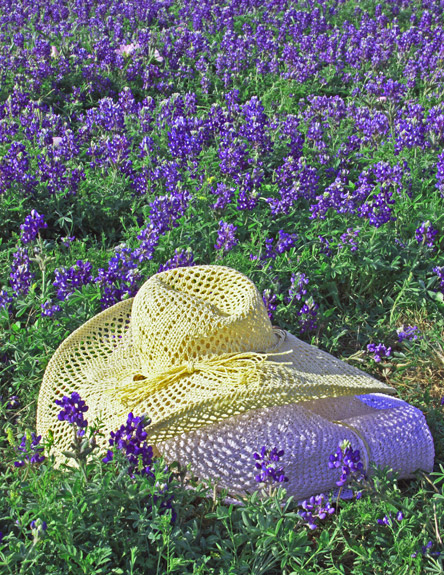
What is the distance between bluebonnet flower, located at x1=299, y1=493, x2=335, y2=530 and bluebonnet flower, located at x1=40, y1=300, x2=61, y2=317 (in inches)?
58.4

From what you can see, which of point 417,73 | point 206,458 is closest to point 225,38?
point 417,73

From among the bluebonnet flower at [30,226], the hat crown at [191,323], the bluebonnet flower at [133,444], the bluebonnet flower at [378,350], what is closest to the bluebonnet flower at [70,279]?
the bluebonnet flower at [30,226]

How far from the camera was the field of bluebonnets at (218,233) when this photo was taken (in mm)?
2055

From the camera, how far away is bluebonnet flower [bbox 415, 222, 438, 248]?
3.73 meters

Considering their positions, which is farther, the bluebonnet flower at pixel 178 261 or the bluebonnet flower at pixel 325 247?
→ the bluebonnet flower at pixel 325 247

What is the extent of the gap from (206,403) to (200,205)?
2209 millimetres

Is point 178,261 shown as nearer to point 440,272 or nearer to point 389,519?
point 440,272

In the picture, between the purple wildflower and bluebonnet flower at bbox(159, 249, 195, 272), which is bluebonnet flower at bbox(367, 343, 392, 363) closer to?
bluebonnet flower at bbox(159, 249, 195, 272)

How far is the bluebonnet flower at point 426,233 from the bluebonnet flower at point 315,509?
1.94 meters

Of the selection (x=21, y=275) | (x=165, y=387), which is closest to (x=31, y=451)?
(x=165, y=387)

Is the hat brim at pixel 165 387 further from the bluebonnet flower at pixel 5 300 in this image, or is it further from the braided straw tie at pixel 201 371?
the bluebonnet flower at pixel 5 300

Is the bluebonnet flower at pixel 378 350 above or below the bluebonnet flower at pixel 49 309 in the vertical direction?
below

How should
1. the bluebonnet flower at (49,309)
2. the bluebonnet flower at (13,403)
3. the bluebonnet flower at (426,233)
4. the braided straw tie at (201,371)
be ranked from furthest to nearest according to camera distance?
the bluebonnet flower at (426,233)
the bluebonnet flower at (49,309)
the bluebonnet flower at (13,403)
the braided straw tie at (201,371)

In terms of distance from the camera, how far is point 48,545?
1.93 meters
